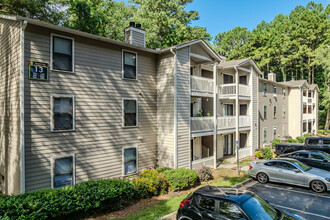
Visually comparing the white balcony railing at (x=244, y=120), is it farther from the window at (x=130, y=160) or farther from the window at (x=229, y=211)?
the window at (x=229, y=211)

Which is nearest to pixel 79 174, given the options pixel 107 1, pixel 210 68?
pixel 210 68

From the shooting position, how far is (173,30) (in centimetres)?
3466

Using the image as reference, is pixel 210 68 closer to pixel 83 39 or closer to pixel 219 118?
pixel 219 118

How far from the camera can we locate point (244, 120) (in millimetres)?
20484

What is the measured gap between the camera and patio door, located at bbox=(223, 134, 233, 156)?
69.6 ft

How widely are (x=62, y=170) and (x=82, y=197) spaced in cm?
342

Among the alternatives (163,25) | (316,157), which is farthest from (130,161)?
(163,25)

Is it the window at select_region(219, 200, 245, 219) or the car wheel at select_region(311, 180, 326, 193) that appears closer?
the window at select_region(219, 200, 245, 219)

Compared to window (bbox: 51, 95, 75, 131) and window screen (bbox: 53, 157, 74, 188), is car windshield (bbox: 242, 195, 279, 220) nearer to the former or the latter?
window screen (bbox: 53, 157, 74, 188)

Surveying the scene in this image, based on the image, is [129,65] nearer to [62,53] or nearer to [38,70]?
[62,53]

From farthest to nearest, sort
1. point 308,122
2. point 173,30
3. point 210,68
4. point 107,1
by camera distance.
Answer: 1. point 308,122
2. point 173,30
3. point 107,1
4. point 210,68

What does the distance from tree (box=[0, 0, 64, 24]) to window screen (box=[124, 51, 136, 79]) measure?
1079cm

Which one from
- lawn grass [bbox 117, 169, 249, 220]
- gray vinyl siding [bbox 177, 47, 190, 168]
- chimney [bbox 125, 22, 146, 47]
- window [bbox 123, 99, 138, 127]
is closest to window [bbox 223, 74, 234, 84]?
gray vinyl siding [bbox 177, 47, 190, 168]

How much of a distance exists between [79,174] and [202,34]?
126 feet
